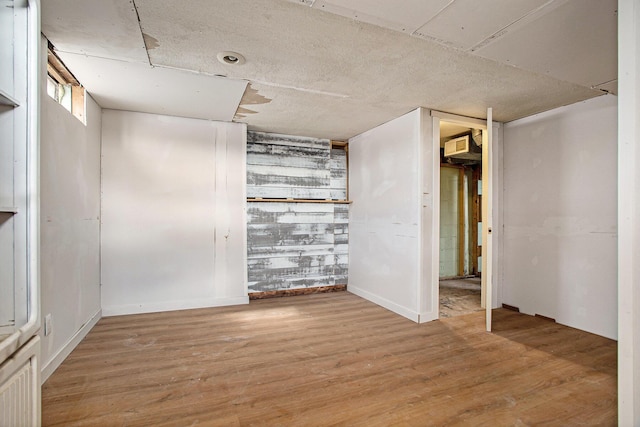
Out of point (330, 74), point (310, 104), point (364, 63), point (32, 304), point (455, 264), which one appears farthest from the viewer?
point (455, 264)

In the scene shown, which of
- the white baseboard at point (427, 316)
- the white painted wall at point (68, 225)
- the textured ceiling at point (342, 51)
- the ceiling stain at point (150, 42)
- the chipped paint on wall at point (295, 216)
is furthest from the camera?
the chipped paint on wall at point (295, 216)

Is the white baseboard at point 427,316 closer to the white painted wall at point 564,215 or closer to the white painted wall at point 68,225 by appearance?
the white painted wall at point 564,215

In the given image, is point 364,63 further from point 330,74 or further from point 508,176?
point 508,176

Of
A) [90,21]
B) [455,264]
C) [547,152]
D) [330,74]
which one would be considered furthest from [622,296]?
[455,264]

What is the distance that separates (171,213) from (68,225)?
1236 millimetres

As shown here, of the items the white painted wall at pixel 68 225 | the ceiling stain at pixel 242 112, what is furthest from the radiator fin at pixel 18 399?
the ceiling stain at pixel 242 112

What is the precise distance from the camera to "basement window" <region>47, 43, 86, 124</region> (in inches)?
97.3

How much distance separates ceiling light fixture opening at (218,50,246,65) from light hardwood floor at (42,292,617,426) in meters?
2.34

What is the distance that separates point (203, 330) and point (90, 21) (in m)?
2.66

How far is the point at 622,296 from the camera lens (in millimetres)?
1268

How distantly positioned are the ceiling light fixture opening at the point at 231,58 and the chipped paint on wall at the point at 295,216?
2.03 m

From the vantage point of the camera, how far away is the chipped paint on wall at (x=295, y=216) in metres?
4.45

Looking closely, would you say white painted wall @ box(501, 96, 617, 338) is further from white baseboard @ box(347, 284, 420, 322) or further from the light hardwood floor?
white baseboard @ box(347, 284, 420, 322)

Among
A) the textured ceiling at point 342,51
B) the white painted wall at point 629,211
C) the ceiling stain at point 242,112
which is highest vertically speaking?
the ceiling stain at point 242,112
